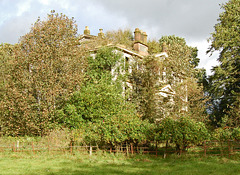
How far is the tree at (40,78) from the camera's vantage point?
2300 centimetres

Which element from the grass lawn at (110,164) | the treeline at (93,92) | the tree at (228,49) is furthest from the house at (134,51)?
the grass lawn at (110,164)

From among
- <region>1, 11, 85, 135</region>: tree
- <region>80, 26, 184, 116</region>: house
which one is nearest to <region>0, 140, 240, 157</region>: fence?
<region>1, 11, 85, 135</region>: tree

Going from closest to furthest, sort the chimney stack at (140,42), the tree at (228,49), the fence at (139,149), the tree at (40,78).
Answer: the fence at (139,149) → the tree at (40,78) → the tree at (228,49) → the chimney stack at (140,42)

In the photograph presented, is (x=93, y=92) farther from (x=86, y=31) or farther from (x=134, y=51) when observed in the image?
(x=86, y=31)

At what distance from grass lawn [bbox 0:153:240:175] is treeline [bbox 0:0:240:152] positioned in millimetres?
1375

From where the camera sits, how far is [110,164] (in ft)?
46.9

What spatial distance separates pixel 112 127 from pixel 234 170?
7417 millimetres

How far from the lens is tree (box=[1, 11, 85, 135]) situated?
2300 centimetres

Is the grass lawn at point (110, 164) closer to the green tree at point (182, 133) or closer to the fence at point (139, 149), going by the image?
the fence at point (139, 149)

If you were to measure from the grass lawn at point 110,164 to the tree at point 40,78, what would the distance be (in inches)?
267

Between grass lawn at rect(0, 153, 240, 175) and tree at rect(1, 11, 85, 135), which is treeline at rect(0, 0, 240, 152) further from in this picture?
grass lawn at rect(0, 153, 240, 175)

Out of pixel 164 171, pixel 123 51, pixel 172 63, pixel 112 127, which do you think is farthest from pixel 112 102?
pixel 172 63

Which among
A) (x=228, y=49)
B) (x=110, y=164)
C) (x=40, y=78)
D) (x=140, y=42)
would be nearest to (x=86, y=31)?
(x=140, y=42)

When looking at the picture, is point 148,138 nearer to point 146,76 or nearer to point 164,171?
point 164,171
